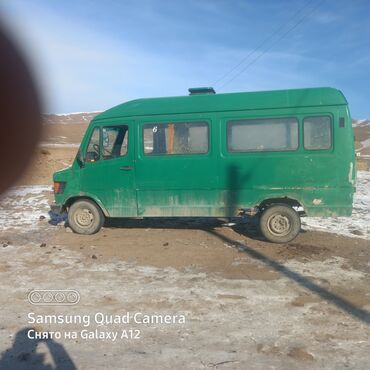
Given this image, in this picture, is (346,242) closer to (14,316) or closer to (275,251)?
(275,251)

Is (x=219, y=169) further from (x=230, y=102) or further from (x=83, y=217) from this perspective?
(x=83, y=217)

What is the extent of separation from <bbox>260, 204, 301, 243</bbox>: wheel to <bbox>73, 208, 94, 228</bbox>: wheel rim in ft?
10.9

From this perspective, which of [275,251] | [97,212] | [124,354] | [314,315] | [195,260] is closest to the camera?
[124,354]

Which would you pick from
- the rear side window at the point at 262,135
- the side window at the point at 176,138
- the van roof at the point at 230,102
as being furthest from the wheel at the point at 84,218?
the rear side window at the point at 262,135

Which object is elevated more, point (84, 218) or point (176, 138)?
point (176, 138)

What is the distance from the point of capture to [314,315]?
14.4ft

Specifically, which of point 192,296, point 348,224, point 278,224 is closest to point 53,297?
point 192,296

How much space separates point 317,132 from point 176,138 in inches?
98.2

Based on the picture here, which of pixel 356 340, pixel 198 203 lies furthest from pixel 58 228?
pixel 356 340

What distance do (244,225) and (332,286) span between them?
3.66 m

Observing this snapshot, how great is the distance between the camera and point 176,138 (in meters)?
7.63

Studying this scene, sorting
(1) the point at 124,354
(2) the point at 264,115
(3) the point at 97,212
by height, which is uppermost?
(2) the point at 264,115

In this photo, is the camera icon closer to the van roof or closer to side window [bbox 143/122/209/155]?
side window [bbox 143/122/209/155]

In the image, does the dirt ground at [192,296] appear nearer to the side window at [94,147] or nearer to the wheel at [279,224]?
the wheel at [279,224]
